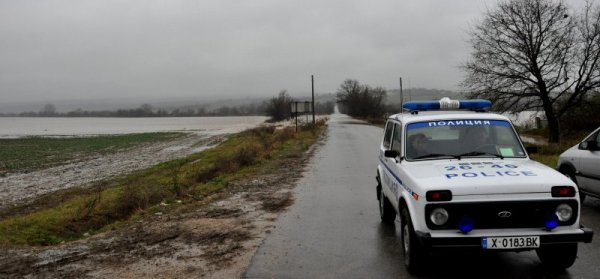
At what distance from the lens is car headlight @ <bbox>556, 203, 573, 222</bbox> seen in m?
5.25

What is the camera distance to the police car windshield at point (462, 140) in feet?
21.9

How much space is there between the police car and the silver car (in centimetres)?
295

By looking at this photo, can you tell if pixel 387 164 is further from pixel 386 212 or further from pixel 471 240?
pixel 471 240

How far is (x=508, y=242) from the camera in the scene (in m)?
5.20

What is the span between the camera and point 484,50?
105 feet

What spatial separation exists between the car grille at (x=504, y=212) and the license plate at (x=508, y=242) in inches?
5.1

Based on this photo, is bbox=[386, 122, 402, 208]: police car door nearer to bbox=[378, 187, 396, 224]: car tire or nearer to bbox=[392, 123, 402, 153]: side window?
bbox=[392, 123, 402, 153]: side window

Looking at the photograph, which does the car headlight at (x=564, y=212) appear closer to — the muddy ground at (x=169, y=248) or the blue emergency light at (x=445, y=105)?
the blue emergency light at (x=445, y=105)

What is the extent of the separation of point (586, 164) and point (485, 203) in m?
5.13

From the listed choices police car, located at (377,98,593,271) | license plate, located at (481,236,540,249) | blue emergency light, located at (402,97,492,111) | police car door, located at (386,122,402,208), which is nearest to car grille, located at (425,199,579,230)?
police car, located at (377,98,593,271)

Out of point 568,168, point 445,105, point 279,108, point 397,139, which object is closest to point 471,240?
point 397,139

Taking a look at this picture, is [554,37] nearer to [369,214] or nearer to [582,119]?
[582,119]

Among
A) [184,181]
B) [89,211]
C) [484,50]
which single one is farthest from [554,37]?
[89,211]

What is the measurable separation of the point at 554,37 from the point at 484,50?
390cm
